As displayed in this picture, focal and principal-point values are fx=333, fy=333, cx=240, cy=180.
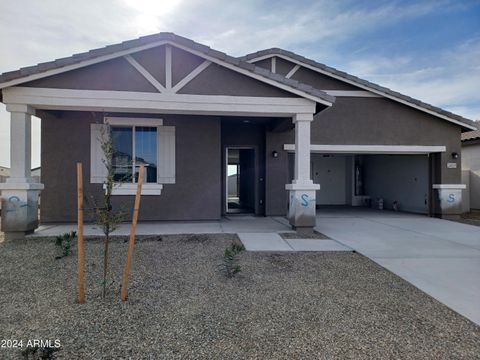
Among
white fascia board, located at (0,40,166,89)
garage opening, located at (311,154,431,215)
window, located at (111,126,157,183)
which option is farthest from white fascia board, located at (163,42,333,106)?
garage opening, located at (311,154,431,215)

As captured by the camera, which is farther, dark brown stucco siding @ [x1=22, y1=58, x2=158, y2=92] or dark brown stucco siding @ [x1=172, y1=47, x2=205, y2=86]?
dark brown stucco siding @ [x1=172, y1=47, x2=205, y2=86]

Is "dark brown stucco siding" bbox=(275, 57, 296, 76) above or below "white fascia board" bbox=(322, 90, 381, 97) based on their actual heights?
above

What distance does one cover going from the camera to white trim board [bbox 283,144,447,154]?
11.4 metres

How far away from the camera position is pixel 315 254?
6.29m

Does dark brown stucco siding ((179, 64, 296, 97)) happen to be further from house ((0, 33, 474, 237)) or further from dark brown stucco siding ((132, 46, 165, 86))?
dark brown stucco siding ((132, 46, 165, 86))

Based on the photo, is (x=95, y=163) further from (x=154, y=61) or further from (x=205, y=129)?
(x=154, y=61)

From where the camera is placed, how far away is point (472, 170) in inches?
580

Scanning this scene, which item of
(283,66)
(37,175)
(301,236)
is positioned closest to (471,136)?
(283,66)

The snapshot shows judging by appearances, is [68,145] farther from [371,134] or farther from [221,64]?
[371,134]

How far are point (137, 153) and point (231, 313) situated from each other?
6813 mm

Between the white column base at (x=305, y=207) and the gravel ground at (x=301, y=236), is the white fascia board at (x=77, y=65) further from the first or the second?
the gravel ground at (x=301, y=236)

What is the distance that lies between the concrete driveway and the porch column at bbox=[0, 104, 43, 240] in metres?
6.99

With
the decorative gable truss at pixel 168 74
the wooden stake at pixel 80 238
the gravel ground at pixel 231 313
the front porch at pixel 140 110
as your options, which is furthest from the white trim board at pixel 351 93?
the wooden stake at pixel 80 238

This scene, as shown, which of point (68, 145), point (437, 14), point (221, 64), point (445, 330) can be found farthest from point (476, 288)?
point (68, 145)
